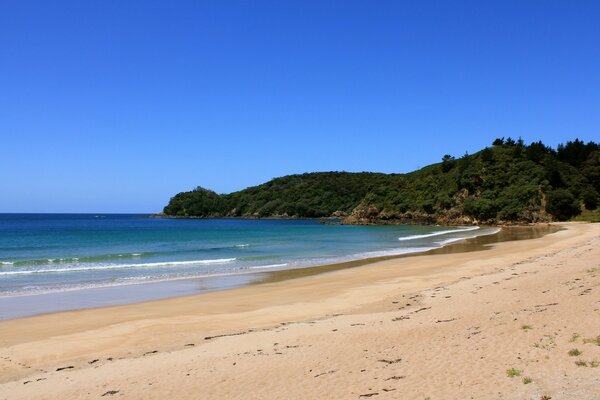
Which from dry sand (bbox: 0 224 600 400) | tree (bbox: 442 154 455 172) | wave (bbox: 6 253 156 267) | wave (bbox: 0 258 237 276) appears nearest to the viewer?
dry sand (bbox: 0 224 600 400)

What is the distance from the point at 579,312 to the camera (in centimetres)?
945

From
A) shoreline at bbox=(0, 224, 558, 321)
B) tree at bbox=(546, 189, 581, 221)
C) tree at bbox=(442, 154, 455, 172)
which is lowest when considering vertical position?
shoreline at bbox=(0, 224, 558, 321)

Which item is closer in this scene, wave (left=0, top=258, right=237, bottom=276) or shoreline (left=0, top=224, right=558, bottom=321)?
shoreline (left=0, top=224, right=558, bottom=321)

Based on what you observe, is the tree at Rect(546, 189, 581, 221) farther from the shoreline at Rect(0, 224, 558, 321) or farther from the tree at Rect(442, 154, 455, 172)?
the shoreline at Rect(0, 224, 558, 321)

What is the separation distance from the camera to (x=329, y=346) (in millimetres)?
9086

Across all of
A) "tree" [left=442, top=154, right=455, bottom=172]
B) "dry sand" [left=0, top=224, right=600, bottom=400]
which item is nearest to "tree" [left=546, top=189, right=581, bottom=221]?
"tree" [left=442, top=154, right=455, bottom=172]

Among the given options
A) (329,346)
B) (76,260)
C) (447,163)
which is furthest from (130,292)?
(447,163)

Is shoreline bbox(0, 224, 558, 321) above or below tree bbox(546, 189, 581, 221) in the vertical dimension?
below

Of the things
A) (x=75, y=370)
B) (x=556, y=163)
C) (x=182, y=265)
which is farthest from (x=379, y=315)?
(x=556, y=163)

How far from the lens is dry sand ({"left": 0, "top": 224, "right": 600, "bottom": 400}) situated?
6.58 meters

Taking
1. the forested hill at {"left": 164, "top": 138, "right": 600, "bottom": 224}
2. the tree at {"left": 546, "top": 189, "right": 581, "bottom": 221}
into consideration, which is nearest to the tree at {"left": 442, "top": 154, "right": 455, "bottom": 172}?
the forested hill at {"left": 164, "top": 138, "right": 600, "bottom": 224}

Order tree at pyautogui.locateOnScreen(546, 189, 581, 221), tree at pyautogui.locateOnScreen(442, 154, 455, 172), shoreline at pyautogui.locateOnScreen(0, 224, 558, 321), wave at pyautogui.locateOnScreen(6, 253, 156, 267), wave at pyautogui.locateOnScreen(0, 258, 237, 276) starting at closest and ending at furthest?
shoreline at pyautogui.locateOnScreen(0, 224, 558, 321)
wave at pyautogui.locateOnScreen(0, 258, 237, 276)
wave at pyautogui.locateOnScreen(6, 253, 156, 267)
tree at pyautogui.locateOnScreen(546, 189, 581, 221)
tree at pyautogui.locateOnScreen(442, 154, 455, 172)

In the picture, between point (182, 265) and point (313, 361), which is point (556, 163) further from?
point (313, 361)

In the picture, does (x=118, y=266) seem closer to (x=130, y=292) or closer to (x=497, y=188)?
(x=130, y=292)
